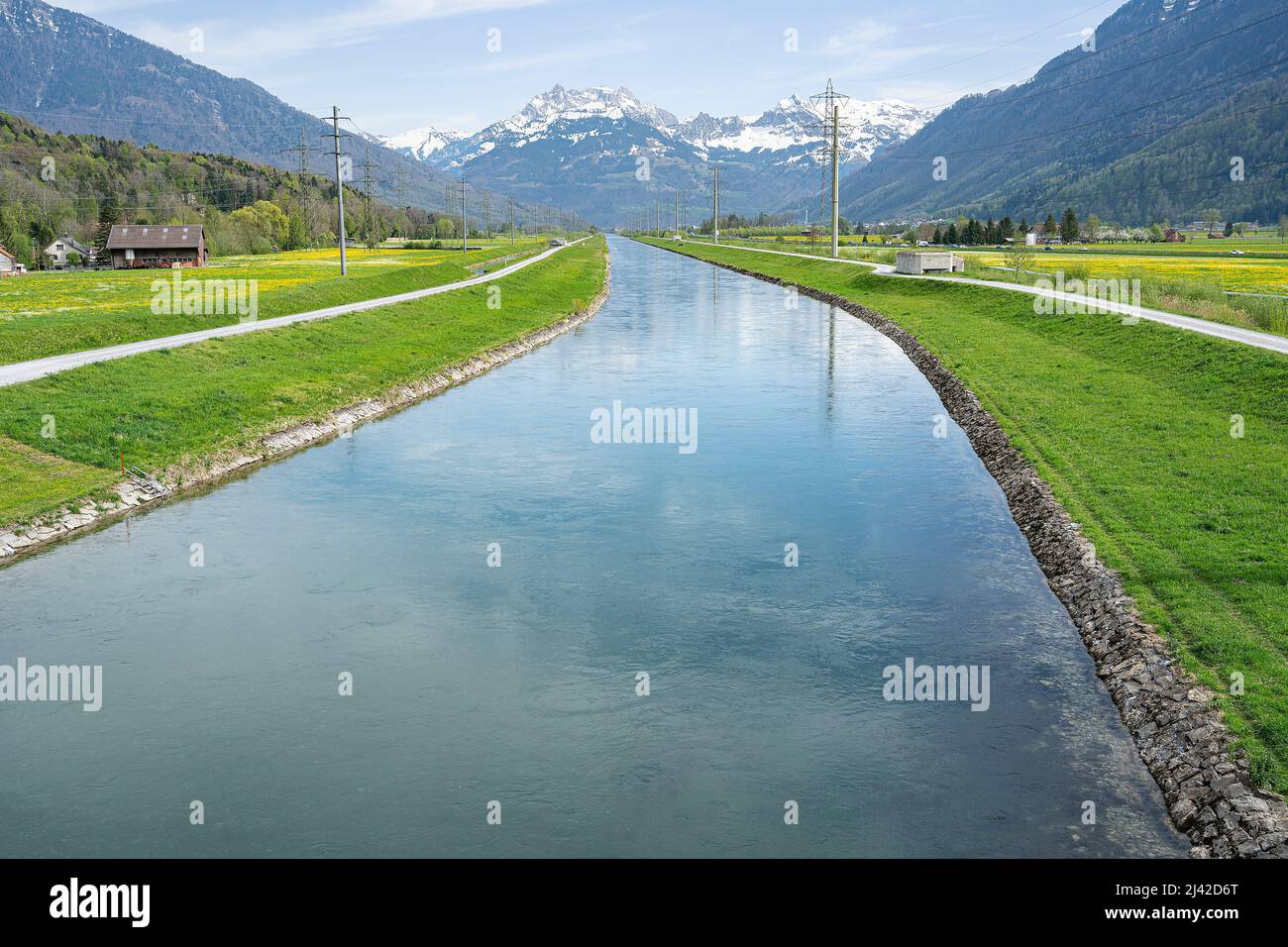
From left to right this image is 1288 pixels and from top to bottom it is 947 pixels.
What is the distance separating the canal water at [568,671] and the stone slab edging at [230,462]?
A: 84cm

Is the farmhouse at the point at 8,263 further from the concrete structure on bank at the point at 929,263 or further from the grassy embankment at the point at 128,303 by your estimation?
the concrete structure on bank at the point at 929,263

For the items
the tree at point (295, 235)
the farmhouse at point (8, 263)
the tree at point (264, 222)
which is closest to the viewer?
the farmhouse at point (8, 263)

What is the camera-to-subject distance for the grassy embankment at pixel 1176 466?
42.1 feet

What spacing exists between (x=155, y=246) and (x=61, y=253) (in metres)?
29.1

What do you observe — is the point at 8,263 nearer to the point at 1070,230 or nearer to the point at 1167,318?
the point at 1167,318

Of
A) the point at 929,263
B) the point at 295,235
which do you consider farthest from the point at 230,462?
the point at 295,235

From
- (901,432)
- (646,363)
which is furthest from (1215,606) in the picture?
(646,363)

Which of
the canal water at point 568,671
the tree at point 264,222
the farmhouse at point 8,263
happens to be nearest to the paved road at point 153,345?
the canal water at point 568,671

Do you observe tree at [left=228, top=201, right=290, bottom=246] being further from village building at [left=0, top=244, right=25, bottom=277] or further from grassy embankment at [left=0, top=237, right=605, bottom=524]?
grassy embankment at [left=0, top=237, right=605, bottom=524]

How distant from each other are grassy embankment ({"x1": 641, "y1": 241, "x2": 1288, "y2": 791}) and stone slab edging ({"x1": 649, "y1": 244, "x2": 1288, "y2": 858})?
0.25 metres

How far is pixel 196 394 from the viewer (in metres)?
30.8

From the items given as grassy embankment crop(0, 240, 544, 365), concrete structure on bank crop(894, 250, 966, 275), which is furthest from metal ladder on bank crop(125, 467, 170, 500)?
concrete structure on bank crop(894, 250, 966, 275)

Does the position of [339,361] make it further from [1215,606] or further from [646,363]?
[1215,606]

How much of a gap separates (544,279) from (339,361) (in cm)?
4584
